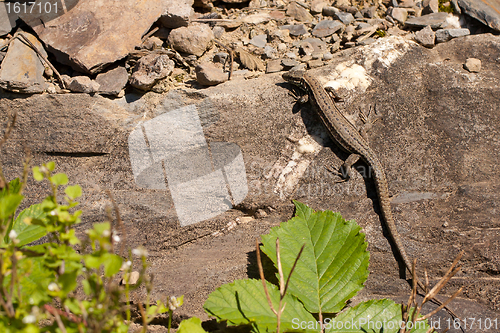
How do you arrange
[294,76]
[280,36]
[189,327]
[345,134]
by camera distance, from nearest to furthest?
[189,327], [345,134], [294,76], [280,36]

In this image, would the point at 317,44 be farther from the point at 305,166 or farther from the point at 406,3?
the point at 305,166

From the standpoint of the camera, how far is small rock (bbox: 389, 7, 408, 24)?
18.0 feet

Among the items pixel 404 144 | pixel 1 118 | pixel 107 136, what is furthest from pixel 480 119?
pixel 1 118

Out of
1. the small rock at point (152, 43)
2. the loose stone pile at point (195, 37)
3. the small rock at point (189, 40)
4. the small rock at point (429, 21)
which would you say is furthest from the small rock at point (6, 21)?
the small rock at point (429, 21)

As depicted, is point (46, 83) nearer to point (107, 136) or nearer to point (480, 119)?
point (107, 136)

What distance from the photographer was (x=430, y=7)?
218 inches

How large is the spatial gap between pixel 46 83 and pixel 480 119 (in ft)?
16.2

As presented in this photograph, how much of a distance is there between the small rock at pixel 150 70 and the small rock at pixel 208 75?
360 mm

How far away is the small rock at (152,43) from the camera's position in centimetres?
460

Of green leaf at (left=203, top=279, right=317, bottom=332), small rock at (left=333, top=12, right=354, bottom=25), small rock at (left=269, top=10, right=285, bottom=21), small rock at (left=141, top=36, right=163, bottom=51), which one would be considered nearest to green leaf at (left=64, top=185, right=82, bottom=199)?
green leaf at (left=203, top=279, right=317, bottom=332)

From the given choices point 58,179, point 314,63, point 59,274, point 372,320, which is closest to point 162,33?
point 314,63

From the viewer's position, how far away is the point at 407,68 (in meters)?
4.53

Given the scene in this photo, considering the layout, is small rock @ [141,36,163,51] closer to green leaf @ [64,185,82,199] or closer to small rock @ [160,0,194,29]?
small rock @ [160,0,194,29]

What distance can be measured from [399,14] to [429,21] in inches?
17.4
